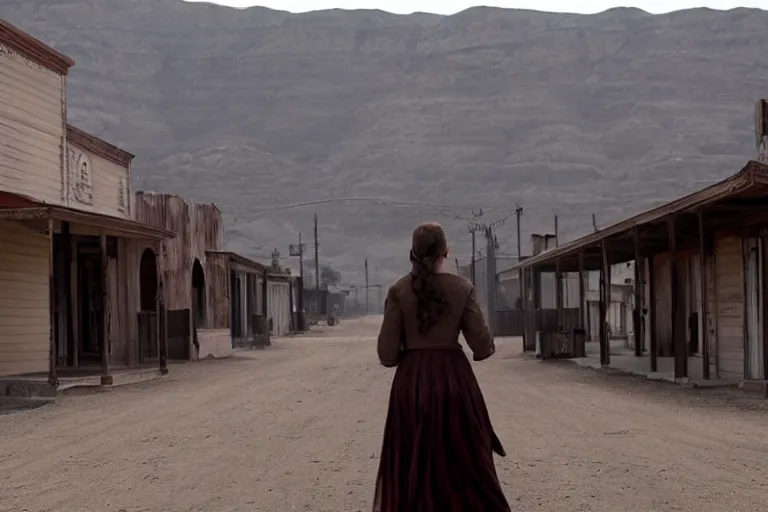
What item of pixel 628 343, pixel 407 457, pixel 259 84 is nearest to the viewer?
pixel 407 457

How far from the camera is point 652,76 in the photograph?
164500 millimetres

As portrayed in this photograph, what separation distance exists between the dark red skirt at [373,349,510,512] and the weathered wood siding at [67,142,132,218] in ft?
57.8

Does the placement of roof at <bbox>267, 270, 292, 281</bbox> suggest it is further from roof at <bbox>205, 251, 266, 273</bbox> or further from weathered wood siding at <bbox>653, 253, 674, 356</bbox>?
weathered wood siding at <bbox>653, 253, 674, 356</bbox>

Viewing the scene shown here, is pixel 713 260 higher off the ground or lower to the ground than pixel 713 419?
higher

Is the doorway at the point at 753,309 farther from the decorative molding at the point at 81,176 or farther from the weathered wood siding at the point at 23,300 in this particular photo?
the decorative molding at the point at 81,176

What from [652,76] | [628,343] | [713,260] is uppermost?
[652,76]

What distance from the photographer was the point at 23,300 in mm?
18656

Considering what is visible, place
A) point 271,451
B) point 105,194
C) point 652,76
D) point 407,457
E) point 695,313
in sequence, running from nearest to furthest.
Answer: point 407,457, point 271,451, point 695,313, point 105,194, point 652,76

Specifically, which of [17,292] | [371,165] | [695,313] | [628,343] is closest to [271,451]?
[17,292]

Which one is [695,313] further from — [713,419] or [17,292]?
[17,292]

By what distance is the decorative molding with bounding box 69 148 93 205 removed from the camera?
872 inches

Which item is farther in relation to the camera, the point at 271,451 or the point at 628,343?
the point at 628,343

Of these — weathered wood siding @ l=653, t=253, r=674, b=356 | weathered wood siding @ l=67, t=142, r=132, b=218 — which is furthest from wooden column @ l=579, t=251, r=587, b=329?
weathered wood siding @ l=67, t=142, r=132, b=218

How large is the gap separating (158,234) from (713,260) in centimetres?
954
